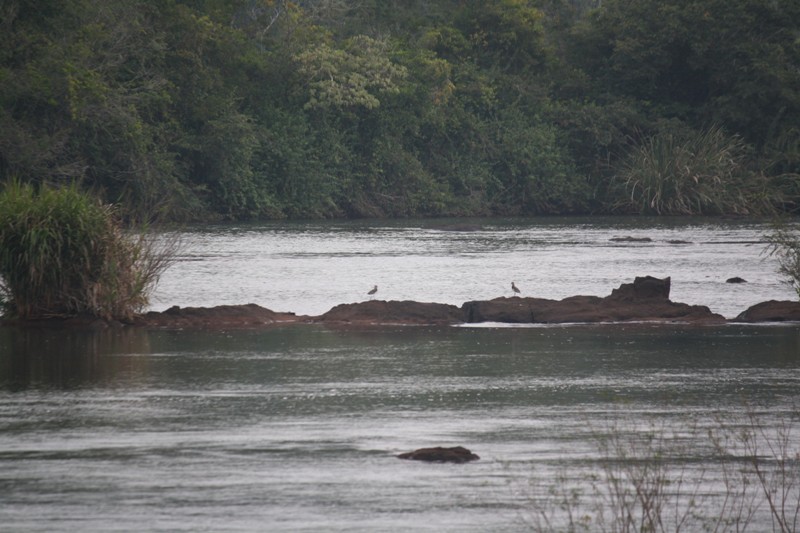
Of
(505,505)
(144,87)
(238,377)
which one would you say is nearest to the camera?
(505,505)

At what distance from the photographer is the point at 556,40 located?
80.3 m

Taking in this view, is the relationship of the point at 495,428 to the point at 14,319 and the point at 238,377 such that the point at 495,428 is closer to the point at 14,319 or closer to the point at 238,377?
the point at 238,377

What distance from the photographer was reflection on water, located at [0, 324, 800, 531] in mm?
9219

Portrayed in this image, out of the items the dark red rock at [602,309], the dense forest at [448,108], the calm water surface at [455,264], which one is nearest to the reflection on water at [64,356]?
the calm water surface at [455,264]

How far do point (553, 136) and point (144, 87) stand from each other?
26.0 meters

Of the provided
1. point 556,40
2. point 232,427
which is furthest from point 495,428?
point 556,40

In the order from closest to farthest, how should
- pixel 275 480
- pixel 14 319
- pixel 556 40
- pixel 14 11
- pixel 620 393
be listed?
pixel 275 480 < pixel 620 393 < pixel 14 319 < pixel 14 11 < pixel 556 40

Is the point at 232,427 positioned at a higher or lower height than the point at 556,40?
lower

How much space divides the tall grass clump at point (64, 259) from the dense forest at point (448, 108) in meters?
31.7

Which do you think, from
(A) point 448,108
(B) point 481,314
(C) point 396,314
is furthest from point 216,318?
(A) point 448,108

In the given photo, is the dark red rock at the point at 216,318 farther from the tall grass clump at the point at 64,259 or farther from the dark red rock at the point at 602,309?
the dark red rock at the point at 602,309

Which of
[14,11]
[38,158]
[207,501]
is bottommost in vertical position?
[207,501]

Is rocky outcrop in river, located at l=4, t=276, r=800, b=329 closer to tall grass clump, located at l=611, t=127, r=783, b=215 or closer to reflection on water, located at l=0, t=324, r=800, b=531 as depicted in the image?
reflection on water, located at l=0, t=324, r=800, b=531

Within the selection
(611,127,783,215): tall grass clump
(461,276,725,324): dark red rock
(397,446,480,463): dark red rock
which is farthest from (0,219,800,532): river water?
(611,127,783,215): tall grass clump
